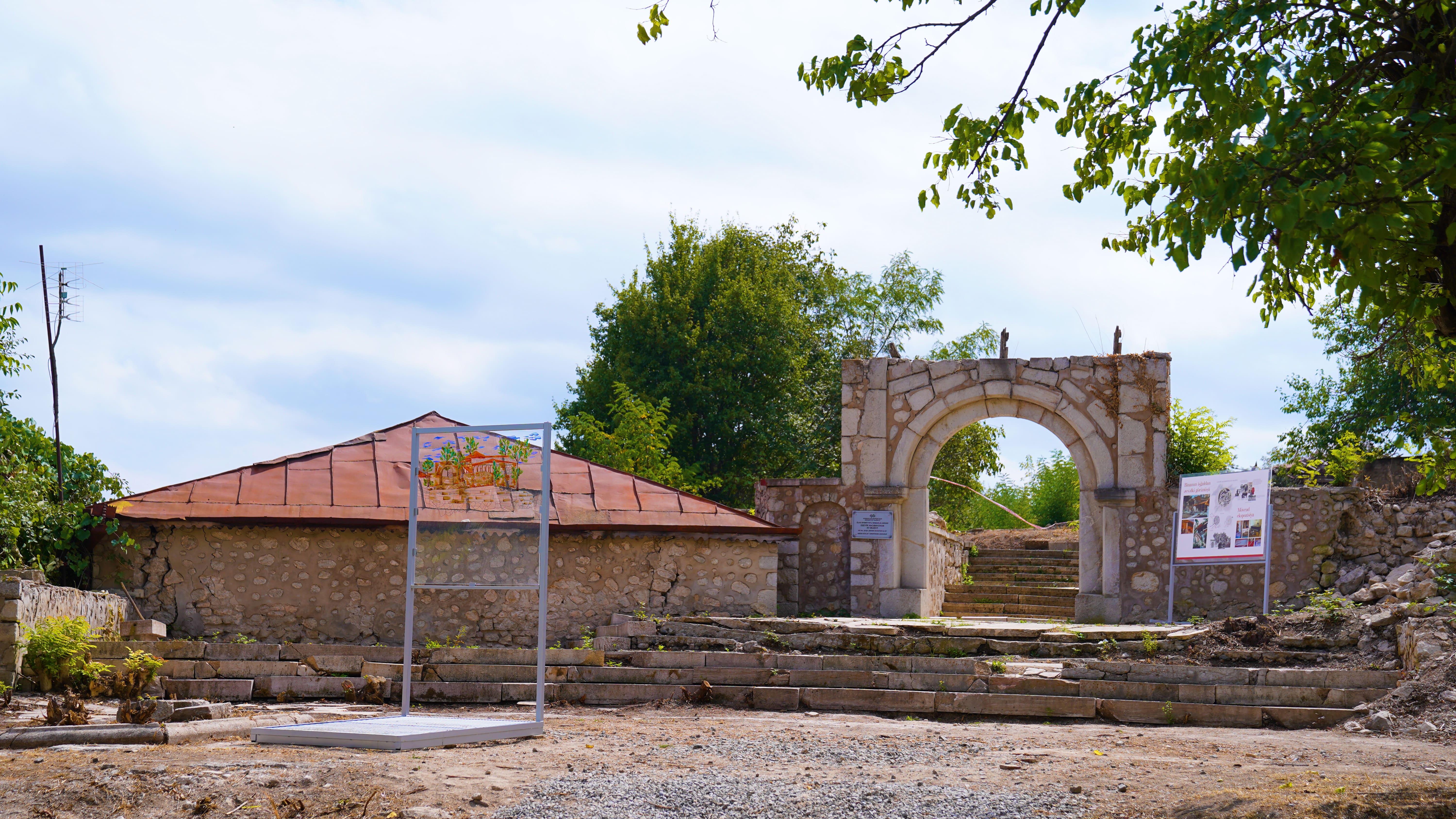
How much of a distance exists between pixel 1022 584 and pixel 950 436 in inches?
190

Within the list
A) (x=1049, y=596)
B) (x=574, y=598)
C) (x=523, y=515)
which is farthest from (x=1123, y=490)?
(x=523, y=515)

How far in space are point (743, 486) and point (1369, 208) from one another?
20.3m

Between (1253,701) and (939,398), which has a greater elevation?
(939,398)

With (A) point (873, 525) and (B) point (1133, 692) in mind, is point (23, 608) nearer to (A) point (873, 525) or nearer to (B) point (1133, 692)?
(B) point (1133, 692)

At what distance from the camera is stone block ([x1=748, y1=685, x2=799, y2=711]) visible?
9.27 m

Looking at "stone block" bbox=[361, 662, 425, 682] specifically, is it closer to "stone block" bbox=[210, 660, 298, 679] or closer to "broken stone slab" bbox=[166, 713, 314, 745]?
"stone block" bbox=[210, 660, 298, 679]

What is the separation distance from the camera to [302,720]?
26.6 ft

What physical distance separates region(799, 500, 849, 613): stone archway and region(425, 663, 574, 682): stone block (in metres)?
5.51

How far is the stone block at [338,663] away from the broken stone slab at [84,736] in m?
3.43

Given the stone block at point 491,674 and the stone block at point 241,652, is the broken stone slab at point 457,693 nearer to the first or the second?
the stone block at point 491,674

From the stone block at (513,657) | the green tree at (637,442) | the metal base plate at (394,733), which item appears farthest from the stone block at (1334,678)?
the green tree at (637,442)

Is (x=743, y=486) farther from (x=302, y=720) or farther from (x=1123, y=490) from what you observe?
(x=302, y=720)

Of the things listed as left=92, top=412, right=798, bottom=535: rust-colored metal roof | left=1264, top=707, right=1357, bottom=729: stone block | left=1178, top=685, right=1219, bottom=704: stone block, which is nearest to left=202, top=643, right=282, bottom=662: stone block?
left=92, top=412, right=798, bottom=535: rust-colored metal roof

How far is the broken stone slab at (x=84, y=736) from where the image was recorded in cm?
650
